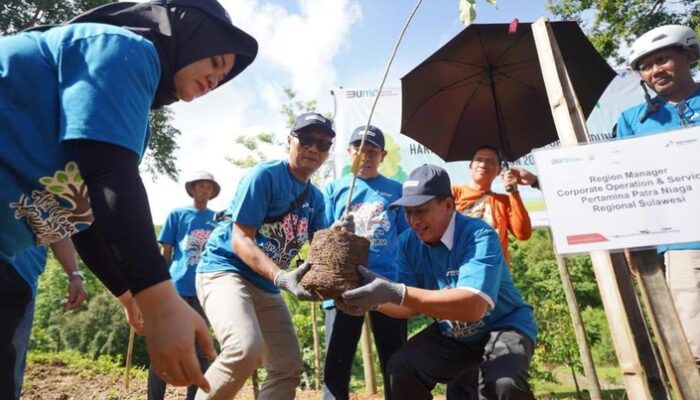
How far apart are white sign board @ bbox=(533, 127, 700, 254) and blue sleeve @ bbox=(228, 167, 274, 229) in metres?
1.53

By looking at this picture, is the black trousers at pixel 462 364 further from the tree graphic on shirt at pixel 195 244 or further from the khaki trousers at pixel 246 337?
the tree graphic on shirt at pixel 195 244

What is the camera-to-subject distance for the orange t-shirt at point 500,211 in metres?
3.40

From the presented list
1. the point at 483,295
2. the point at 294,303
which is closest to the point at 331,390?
the point at 483,295

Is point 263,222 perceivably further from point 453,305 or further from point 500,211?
point 500,211

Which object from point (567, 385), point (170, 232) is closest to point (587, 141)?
point (170, 232)

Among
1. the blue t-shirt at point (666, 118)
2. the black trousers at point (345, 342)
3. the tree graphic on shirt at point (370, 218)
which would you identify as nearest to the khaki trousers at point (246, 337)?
the black trousers at point (345, 342)

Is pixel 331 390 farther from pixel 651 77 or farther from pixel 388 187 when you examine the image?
pixel 651 77

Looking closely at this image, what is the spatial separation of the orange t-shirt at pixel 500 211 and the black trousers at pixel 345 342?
36.0 inches

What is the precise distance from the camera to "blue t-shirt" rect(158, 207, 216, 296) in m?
4.58

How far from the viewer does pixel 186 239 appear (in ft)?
15.6

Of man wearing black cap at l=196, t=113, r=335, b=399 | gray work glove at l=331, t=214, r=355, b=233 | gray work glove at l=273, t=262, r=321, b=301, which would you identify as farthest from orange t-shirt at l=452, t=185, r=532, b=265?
gray work glove at l=273, t=262, r=321, b=301

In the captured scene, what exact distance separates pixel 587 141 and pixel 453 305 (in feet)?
3.00

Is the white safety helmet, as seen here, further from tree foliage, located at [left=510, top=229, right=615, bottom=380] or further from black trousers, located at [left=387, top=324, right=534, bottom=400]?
tree foliage, located at [left=510, top=229, right=615, bottom=380]

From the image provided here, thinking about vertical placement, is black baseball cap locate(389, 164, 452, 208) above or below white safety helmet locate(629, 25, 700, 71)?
below
